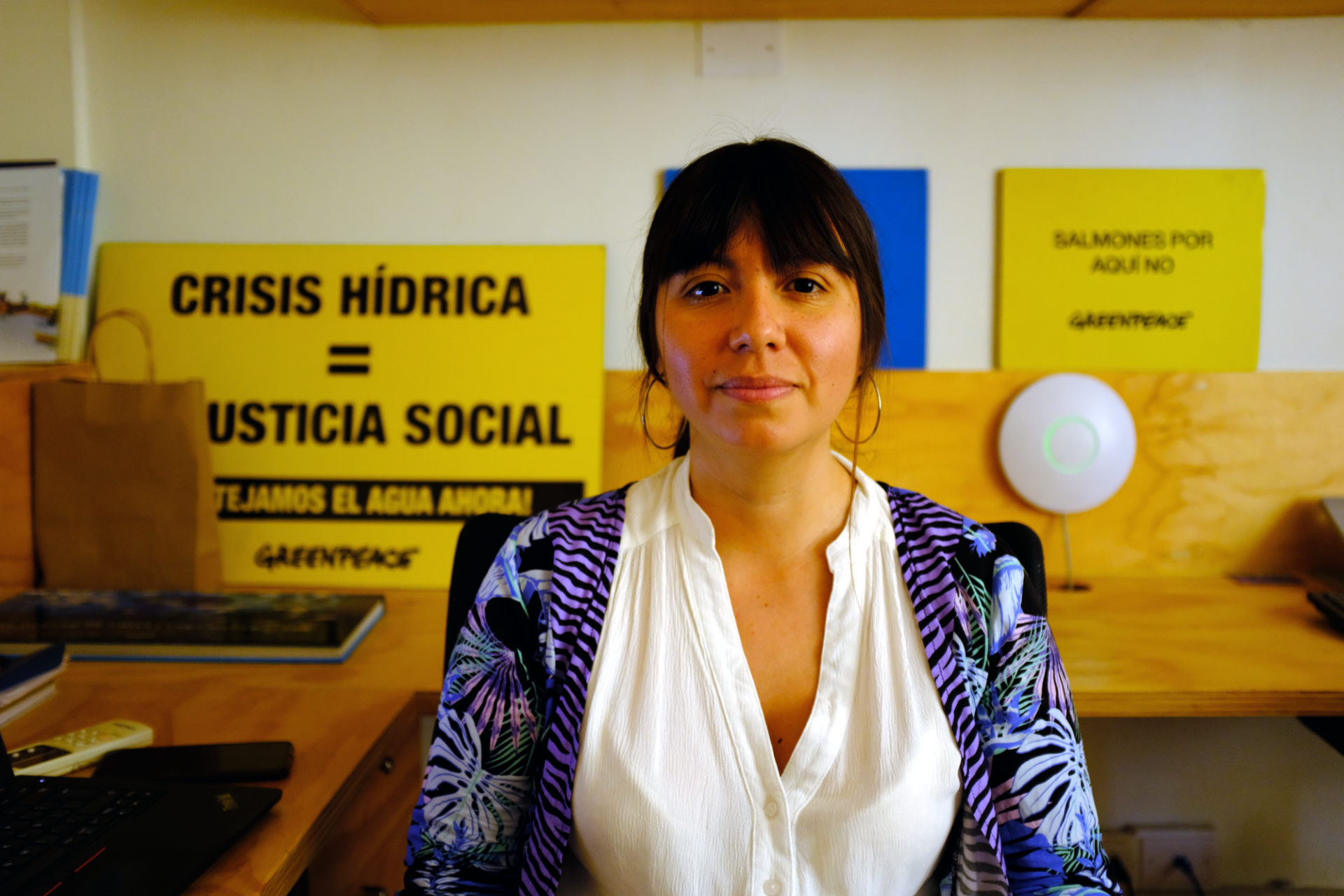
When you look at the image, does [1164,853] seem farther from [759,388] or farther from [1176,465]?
[759,388]

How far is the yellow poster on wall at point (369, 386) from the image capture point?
5.30 ft

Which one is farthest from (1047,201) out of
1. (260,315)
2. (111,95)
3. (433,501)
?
(111,95)

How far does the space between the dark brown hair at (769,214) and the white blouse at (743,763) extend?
0.33 metres

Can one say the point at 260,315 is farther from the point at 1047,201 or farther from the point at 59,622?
the point at 1047,201

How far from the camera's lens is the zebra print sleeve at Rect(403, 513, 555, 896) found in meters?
0.84

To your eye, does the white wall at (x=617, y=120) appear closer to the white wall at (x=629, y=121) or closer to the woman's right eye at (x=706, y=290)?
the white wall at (x=629, y=121)

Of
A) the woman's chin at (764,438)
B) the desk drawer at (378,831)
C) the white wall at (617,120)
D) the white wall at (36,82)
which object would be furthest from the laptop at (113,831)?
the white wall at (36,82)

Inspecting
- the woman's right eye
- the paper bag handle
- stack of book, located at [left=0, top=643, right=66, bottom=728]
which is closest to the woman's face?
the woman's right eye

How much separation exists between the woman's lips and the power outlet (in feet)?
4.55

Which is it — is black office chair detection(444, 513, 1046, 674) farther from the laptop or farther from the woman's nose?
the woman's nose

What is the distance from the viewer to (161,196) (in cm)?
163

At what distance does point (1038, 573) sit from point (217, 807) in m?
0.85

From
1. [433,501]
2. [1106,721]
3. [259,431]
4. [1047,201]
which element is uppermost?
[1047,201]

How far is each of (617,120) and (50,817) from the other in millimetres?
1320
